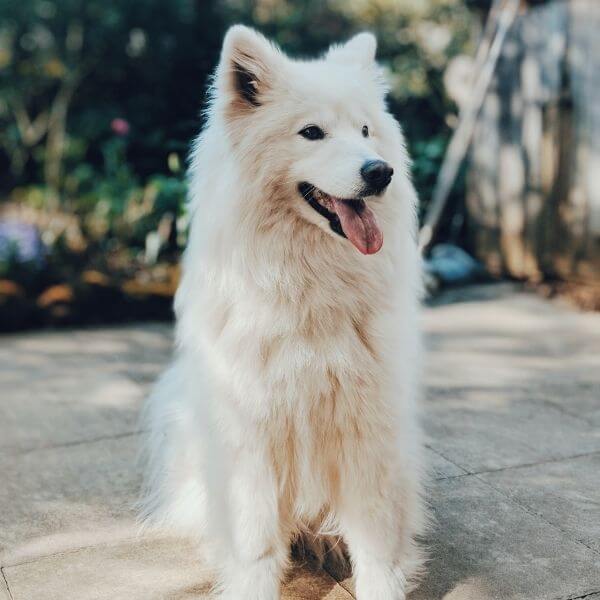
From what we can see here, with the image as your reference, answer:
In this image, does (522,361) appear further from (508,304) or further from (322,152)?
(322,152)

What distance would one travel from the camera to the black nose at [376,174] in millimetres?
2066

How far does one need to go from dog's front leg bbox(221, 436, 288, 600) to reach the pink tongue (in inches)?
24.4

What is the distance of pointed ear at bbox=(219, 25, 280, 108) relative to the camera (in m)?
2.15

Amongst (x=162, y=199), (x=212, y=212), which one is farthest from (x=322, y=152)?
(x=162, y=199)

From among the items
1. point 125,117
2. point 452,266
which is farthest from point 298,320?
point 125,117

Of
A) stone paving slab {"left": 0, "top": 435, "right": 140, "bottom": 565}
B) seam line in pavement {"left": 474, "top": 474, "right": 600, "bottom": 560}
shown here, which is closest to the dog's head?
seam line in pavement {"left": 474, "top": 474, "right": 600, "bottom": 560}

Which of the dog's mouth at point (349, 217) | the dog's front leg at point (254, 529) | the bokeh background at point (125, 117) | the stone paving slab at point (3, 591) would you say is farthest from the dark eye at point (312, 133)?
the bokeh background at point (125, 117)

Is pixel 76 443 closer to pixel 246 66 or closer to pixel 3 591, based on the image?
pixel 3 591

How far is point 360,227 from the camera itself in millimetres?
2119

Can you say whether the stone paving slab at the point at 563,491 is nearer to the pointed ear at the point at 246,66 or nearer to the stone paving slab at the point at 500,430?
the stone paving slab at the point at 500,430

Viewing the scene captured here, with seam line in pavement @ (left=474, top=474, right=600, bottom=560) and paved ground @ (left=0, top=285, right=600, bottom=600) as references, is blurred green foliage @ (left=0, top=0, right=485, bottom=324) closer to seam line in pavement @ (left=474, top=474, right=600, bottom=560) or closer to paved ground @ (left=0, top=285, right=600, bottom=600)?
paved ground @ (left=0, top=285, right=600, bottom=600)

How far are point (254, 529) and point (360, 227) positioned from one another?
34.5 inches

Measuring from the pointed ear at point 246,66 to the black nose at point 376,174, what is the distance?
1.26ft

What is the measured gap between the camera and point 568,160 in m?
5.93
